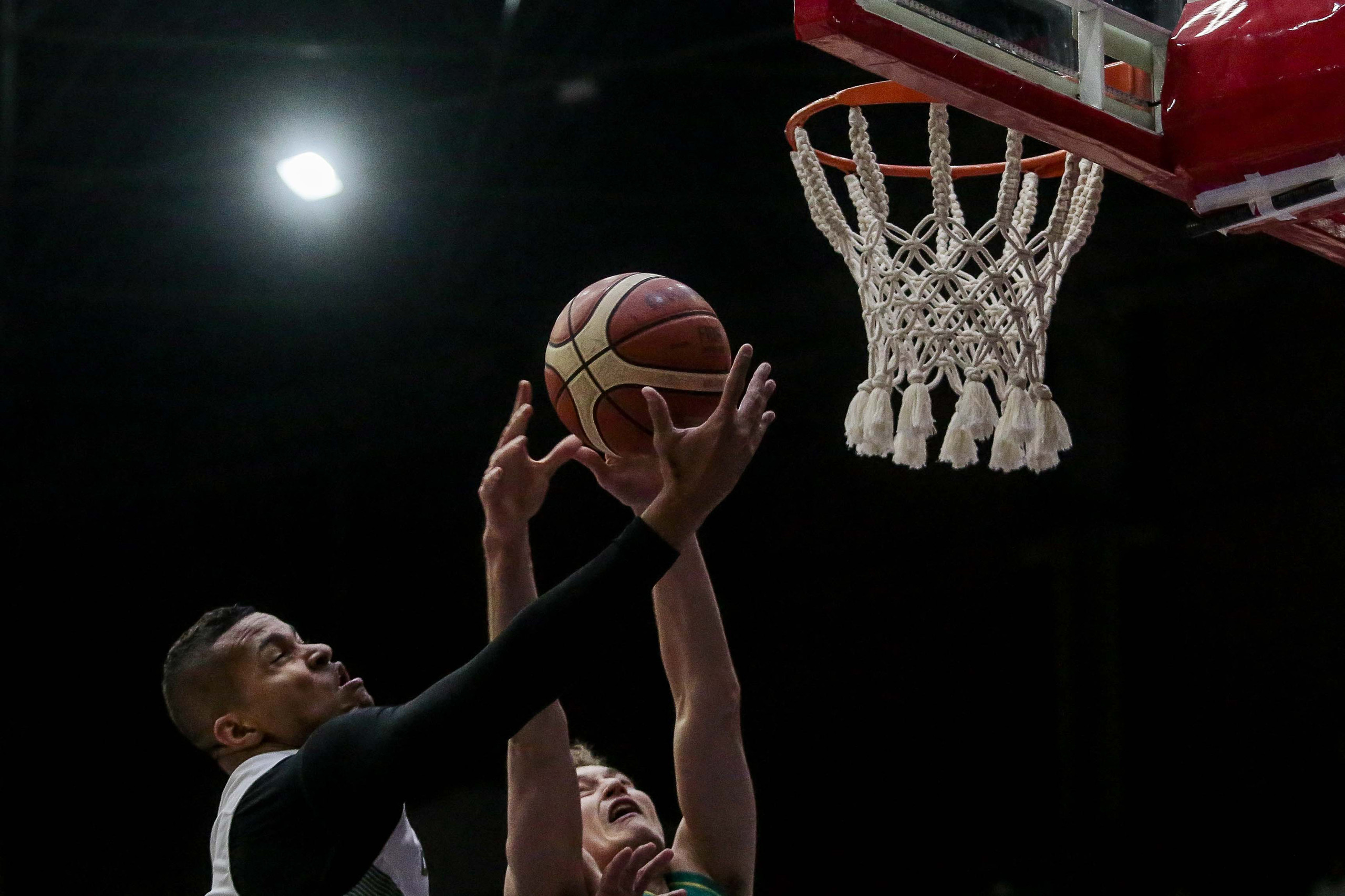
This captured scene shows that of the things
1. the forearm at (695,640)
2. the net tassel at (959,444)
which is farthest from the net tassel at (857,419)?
the forearm at (695,640)

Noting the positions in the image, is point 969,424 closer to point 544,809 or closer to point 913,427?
point 913,427

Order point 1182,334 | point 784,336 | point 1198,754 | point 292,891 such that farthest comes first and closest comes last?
1. point 784,336
2. point 1182,334
3. point 1198,754
4. point 292,891

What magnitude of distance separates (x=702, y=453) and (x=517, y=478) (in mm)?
366

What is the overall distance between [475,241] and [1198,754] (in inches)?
171

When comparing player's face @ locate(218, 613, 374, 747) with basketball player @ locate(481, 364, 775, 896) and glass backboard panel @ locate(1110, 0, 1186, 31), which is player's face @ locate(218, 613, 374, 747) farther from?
glass backboard panel @ locate(1110, 0, 1186, 31)

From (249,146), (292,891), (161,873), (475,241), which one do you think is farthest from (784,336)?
(292,891)

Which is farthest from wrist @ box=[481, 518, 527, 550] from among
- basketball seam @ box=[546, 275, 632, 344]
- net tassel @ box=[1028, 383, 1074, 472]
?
net tassel @ box=[1028, 383, 1074, 472]

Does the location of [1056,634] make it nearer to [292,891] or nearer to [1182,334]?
[1182,334]

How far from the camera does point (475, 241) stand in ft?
24.4

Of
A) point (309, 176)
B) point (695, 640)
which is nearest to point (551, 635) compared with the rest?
point (695, 640)

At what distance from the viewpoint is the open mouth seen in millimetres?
2689

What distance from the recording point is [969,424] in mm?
2814

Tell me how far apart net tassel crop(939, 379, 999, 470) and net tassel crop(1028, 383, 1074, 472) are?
85 mm

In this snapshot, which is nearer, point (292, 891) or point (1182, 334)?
point (292, 891)
